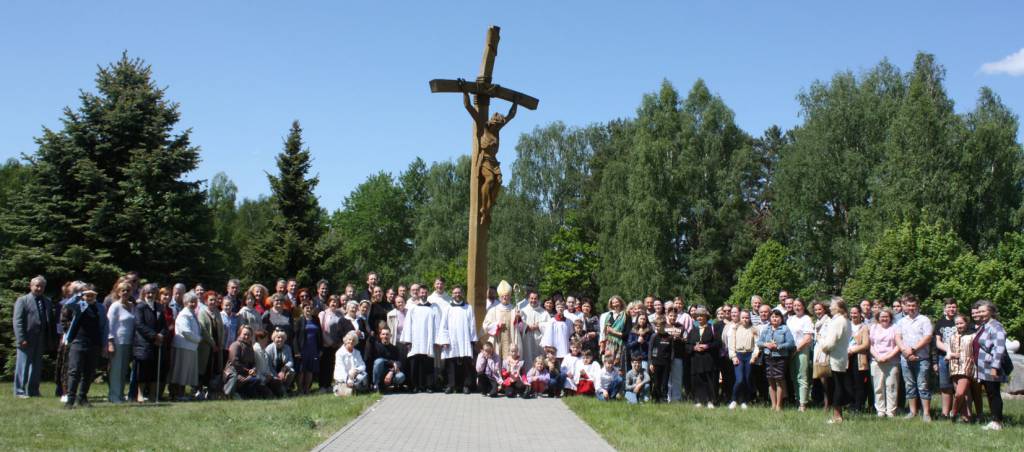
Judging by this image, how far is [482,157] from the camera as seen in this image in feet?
49.1

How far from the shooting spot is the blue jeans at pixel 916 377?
11.8m

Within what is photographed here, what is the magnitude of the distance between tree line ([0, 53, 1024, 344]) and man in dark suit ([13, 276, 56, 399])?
262 inches

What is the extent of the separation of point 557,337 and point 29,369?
802cm

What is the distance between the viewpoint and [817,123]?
121ft

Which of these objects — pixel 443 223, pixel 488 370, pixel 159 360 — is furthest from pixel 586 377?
pixel 443 223

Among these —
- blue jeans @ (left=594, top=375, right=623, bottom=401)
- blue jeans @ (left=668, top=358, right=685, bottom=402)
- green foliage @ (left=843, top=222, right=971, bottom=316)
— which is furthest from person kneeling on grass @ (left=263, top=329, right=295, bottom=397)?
green foliage @ (left=843, top=222, right=971, bottom=316)

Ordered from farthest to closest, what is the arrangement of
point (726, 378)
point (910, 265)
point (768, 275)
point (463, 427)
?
point (768, 275), point (910, 265), point (726, 378), point (463, 427)

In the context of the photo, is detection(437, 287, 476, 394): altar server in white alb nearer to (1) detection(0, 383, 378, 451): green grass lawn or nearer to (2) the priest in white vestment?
(2) the priest in white vestment

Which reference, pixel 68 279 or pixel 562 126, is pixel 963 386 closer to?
pixel 68 279

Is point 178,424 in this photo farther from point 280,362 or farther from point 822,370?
point 822,370

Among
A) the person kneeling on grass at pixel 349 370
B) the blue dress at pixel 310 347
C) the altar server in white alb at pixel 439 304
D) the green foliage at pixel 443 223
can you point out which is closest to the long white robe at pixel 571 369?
the altar server in white alb at pixel 439 304

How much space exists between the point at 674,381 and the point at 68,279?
45.0ft

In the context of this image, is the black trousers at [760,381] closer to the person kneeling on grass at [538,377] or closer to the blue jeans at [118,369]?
the person kneeling on grass at [538,377]

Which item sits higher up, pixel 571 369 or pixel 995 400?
pixel 571 369
